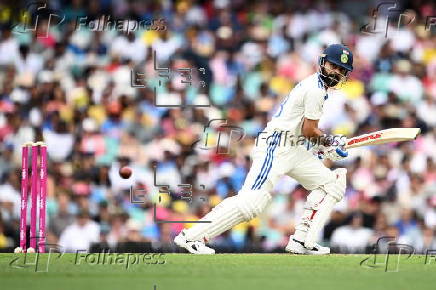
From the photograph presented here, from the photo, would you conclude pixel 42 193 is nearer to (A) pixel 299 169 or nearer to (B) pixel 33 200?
(B) pixel 33 200

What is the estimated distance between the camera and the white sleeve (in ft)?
27.1

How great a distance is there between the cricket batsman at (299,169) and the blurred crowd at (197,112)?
4.70ft

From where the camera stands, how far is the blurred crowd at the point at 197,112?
35.4 ft

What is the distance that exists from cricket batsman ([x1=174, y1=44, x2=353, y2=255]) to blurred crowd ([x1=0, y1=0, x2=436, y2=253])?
4.70ft

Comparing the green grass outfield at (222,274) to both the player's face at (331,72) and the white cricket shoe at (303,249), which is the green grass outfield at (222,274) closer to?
the white cricket shoe at (303,249)

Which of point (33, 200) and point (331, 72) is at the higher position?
point (331, 72)

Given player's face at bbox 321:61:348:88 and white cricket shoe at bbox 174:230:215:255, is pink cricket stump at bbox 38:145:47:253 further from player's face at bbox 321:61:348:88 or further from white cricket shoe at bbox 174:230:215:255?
player's face at bbox 321:61:348:88

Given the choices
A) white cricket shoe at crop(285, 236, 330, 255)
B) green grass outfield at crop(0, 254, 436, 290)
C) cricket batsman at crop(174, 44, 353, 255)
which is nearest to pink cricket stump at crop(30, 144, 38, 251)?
green grass outfield at crop(0, 254, 436, 290)

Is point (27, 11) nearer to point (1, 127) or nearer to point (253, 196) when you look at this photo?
point (1, 127)

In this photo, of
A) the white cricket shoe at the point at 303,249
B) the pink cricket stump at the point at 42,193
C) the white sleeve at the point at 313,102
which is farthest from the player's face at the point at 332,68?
the pink cricket stump at the point at 42,193

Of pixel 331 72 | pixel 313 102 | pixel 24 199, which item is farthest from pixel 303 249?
pixel 24 199

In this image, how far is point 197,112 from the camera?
1180cm

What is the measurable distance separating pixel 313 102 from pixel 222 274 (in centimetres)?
201

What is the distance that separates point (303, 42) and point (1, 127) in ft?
13.4
